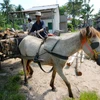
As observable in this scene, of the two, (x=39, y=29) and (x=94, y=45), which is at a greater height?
(x=39, y=29)

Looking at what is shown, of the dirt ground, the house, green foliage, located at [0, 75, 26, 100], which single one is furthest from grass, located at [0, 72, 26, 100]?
the house

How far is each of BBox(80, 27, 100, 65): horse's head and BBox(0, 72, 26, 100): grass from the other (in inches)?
82.3

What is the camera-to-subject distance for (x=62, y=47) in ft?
14.4

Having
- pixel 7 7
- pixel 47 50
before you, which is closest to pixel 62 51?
pixel 47 50

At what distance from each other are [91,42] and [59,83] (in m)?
2.09

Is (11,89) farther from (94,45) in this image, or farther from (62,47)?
(94,45)

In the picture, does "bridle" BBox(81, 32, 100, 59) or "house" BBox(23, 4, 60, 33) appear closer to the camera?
"bridle" BBox(81, 32, 100, 59)

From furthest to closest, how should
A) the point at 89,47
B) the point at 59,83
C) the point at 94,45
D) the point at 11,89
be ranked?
the point at 59,83 < the point at 11,89 < the point at 89,47 < the point at 94,45

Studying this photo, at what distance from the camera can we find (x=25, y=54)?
5.23 meters

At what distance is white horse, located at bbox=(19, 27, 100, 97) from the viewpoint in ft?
13.0

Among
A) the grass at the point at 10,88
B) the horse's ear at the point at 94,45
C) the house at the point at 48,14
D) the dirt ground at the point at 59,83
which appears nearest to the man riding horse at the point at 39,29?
the dirt ground at the point at 59,83

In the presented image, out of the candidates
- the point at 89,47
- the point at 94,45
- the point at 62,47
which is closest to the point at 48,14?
the point at 62,47

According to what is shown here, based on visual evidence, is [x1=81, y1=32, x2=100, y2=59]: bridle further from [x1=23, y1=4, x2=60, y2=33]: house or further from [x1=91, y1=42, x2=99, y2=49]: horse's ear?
[x1=23, y1=4, x2=60, y2=33]: house

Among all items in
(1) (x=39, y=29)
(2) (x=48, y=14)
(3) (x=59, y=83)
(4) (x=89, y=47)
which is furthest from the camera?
(2) (x=48, y=14)
